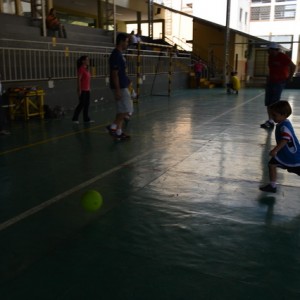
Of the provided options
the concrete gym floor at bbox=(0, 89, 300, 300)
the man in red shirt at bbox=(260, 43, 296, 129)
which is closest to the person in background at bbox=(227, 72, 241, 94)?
the man in red shirt at bbox=(260, 43, 296, 129)

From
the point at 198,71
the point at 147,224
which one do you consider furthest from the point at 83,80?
the point at 198,71

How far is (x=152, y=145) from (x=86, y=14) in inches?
937

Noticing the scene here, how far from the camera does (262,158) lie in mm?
6125

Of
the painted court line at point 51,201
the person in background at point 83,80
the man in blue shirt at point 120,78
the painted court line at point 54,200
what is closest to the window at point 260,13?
the person in background at point 83,80

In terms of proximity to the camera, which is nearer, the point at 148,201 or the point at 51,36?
the point at 148,201

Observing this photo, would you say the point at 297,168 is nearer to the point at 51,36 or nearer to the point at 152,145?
the point at 152,145

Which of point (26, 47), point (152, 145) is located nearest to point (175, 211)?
point (152, 145)

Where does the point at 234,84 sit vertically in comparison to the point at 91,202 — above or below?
above

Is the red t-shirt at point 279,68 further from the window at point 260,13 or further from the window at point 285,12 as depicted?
the window at point 260,13

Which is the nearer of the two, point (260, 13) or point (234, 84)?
point (234, 84)

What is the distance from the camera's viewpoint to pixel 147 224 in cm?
361

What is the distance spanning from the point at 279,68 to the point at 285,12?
41.5 m

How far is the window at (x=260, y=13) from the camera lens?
151ft

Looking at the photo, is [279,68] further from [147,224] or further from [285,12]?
[285,12]
